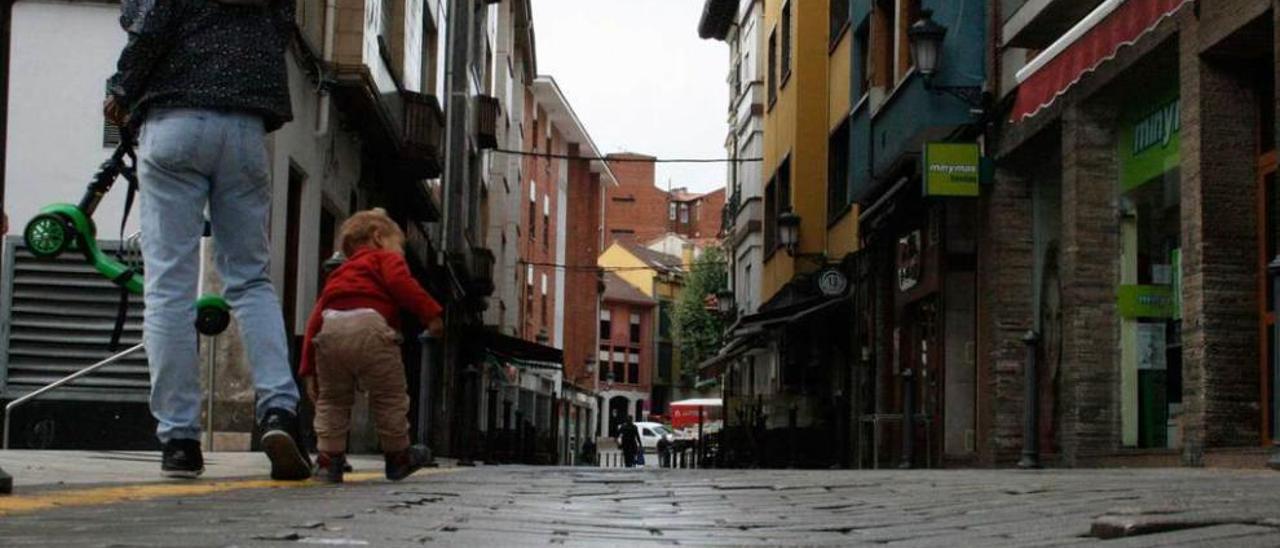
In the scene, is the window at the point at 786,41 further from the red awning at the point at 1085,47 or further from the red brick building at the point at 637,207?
the red brick building at the point at 637,207

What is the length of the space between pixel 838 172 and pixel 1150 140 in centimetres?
1708

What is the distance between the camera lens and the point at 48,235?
733 cm

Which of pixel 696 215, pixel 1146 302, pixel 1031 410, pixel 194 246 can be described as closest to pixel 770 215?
pixel 1031 410

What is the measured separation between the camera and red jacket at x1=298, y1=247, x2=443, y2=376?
26.0 ft

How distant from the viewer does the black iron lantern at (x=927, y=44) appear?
63.0 ft

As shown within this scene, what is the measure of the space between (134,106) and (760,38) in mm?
35178

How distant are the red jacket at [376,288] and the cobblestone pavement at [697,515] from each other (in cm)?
69

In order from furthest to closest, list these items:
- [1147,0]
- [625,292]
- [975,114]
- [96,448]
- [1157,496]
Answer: [625,292] < [975,114] < [96,448] < [1147,0] < [1157,496]

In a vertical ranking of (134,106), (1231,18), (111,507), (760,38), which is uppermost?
(760,38)

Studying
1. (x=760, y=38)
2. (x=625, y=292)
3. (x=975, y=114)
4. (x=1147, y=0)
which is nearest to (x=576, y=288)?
(x=625, y=292)

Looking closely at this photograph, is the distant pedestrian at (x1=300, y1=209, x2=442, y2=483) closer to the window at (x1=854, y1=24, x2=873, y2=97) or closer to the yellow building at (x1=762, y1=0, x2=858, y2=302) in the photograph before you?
Answer: the window at (x1=854, y1=24, x2=873, y2=97)

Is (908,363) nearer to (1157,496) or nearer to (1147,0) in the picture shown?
(1147,0)

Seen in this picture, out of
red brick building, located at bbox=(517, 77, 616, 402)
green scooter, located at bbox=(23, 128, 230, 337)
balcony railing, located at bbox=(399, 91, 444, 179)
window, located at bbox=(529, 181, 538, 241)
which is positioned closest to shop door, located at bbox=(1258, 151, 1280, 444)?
green scooter, located at bbox=(23, 128, 230, 337)

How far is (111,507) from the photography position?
5543 mm
